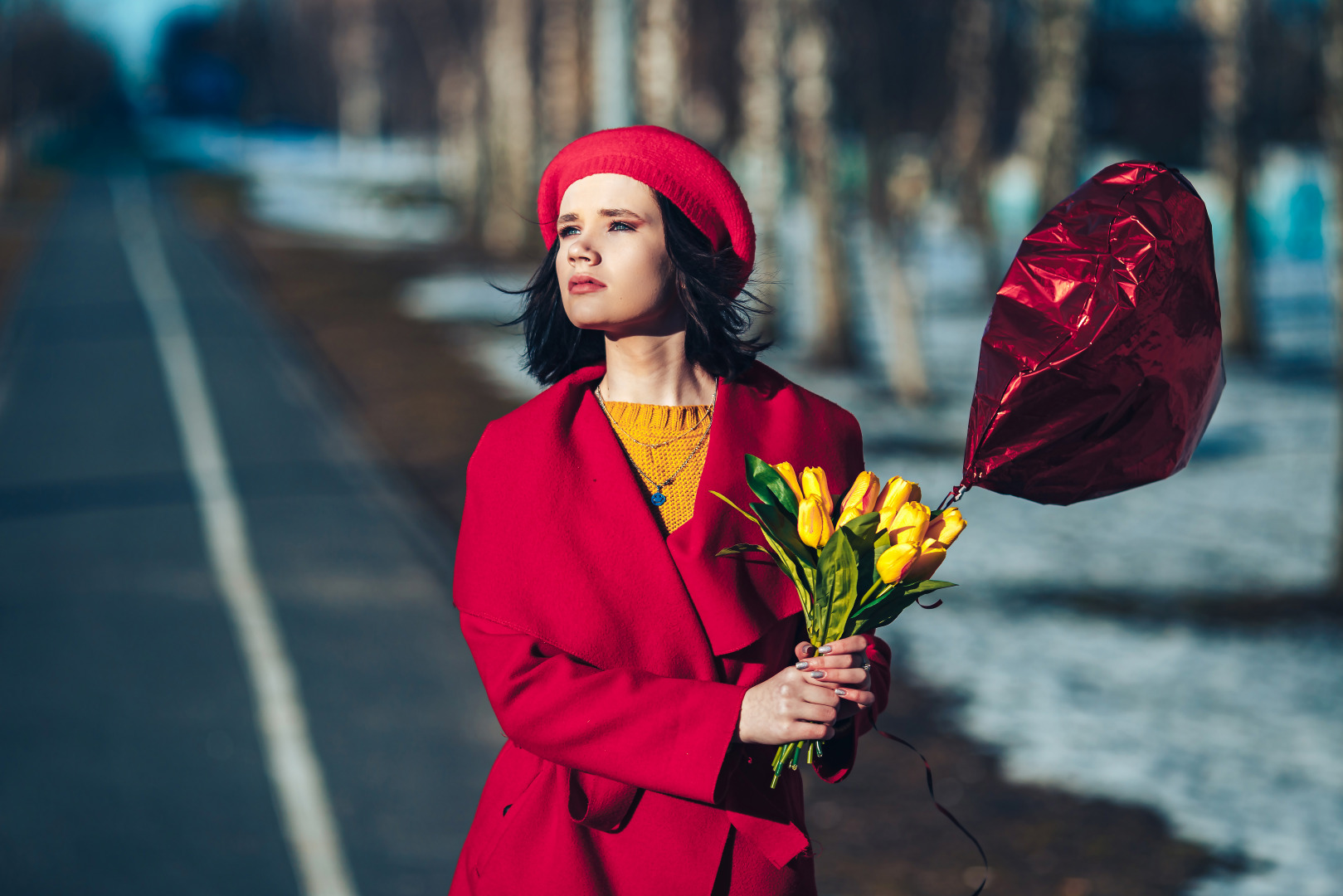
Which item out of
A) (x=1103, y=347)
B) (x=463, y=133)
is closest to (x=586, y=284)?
(x=1103, y=347)

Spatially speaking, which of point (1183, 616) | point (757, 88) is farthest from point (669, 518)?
point (757, 88)

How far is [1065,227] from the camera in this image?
5.70ft

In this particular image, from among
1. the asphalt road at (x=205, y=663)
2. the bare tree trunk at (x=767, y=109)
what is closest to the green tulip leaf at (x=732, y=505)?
the asphalt road at (x=205, y=663)

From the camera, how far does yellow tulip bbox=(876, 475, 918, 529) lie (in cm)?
168

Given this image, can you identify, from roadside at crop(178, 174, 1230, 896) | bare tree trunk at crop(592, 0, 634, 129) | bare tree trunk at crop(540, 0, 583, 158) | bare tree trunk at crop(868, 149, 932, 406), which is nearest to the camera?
roadside at crop(178, 174, 1230, 896)

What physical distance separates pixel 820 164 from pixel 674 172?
12589 millimetres

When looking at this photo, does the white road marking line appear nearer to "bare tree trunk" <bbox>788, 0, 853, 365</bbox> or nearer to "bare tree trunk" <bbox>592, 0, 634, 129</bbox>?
"bare tree trunk" <bbox>592, 0, 634, 129</bbox>

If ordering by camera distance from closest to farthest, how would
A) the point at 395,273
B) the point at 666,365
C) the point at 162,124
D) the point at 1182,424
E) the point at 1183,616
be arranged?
the point at 1182,424
the point at 666,365
the point at 1183,616
the point at 395,273
the point at 162,124

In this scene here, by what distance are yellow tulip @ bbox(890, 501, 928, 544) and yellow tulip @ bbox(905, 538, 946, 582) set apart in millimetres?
19

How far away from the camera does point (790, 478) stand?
1710 millimetres

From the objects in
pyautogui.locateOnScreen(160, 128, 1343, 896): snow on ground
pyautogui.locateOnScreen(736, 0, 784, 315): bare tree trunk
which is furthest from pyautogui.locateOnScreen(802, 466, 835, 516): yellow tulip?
pyautogui.locateOnScreen(736, 0, 784, 315): bare tree trunk

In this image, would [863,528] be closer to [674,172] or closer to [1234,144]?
[674,172]

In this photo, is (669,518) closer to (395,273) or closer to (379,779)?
(379,779)

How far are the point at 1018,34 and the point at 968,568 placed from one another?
106 feet
